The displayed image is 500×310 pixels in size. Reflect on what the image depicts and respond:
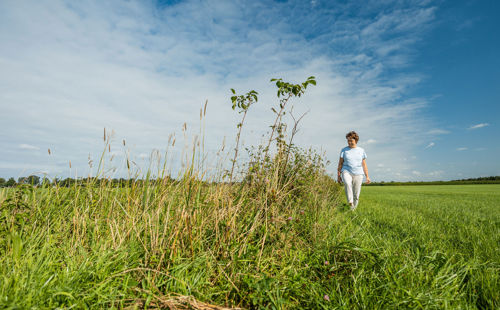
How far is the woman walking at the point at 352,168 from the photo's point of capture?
6.33 metres

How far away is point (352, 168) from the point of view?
6.39m

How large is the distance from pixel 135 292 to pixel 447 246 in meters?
3.65

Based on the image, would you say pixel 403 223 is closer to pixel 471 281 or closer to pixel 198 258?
pixel 471 281

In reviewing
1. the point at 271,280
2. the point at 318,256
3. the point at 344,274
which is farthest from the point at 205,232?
the point at 344,274

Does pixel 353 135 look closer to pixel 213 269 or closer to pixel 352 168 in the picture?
pixel 352 168

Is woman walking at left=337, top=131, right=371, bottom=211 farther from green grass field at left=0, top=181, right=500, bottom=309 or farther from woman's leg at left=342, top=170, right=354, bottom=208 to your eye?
green grass field at left=0, top=181, right=500, bottom=309

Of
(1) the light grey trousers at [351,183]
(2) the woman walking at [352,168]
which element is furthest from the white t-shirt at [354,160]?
(1) the light grey trousers at [351,183]

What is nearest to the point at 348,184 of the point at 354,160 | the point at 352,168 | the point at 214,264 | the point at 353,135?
the point at 352,168

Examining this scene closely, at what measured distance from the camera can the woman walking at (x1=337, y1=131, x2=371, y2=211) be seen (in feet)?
20.8

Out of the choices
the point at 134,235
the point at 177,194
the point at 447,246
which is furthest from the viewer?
the point at 447,246

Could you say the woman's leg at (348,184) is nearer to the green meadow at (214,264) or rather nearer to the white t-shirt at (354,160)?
the white t-shirt at (354,160)

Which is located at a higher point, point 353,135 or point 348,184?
point 353,135

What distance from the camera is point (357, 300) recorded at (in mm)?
1729

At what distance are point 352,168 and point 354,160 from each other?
0.22 meters
